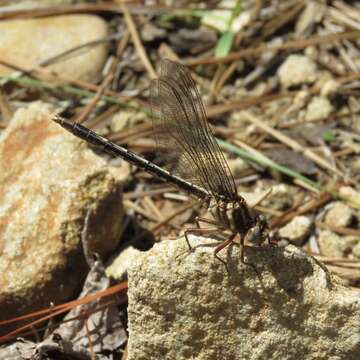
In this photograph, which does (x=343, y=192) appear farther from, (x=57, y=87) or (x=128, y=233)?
(x=57, y=87)

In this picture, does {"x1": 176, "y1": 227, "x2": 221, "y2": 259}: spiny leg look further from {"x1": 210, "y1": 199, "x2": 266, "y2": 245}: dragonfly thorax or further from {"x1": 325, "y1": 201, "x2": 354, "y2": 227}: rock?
{"x1": 325, "y1": 201, "x2": 354, "y2": 227}: rock


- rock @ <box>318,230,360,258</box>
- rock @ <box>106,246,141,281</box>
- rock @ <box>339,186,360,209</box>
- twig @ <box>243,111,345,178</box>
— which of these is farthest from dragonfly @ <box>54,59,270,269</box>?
twig @ <box>243,111,345,178</box>

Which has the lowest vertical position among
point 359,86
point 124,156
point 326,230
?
point 326,230

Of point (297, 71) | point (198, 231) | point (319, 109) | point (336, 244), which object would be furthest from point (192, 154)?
point (297, 71)

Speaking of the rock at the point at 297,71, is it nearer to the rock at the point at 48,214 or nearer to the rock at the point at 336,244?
the rock at the point at 336,244

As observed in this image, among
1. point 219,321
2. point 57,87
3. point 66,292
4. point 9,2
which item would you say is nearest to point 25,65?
point 57,87

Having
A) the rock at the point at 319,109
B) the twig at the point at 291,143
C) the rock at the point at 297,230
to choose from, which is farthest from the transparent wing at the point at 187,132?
the rock at the point at 319,109
